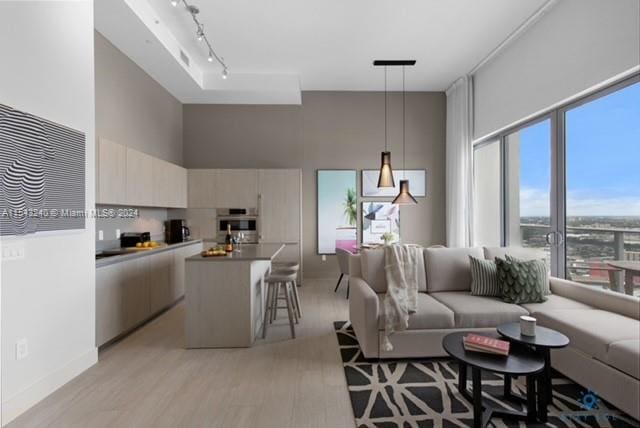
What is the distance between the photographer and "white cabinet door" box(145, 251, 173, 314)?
3592 millimetres

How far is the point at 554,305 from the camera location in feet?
8.72

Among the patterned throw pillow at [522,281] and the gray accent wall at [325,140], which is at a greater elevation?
the gray accent wall at [325,140]

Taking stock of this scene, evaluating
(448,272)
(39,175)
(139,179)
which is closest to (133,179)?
(139,179)

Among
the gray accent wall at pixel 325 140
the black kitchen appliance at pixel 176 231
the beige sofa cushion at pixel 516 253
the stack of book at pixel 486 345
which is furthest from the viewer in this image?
the gray accent wall at pixel 325 140

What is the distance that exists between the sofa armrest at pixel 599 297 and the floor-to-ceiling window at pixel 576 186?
0.07 m

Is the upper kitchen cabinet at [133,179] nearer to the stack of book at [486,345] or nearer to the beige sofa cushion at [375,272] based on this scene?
the beige sofa cushion at [375,272]

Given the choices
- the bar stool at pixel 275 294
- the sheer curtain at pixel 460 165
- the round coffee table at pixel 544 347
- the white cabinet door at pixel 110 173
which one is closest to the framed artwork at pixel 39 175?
the white cabinet door at pixel 110 173

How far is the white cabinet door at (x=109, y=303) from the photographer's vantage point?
2.79 m

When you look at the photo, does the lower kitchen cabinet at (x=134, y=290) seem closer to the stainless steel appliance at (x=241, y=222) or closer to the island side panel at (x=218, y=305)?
the island side panel at (x=218, y=305)

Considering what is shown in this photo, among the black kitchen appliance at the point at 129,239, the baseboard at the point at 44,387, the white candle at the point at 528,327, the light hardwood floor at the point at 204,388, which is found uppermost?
the black kitchen appliance at the point at 129,239

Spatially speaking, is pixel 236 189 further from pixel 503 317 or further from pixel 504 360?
pixel 504 360

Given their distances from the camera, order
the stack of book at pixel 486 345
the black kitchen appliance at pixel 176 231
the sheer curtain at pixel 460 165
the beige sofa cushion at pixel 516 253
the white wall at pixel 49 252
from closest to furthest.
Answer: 1. the stack of book at pixel 486 345
2. the white wall at pixel 49 252
3. the beige sofa cushion at pixel 516 253
4. the black kitchen appliance at pixel 176 231
5. the sheer curtain at pixel 460 165

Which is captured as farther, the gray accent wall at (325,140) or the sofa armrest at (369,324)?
→ the gray accent wall at (325,140)

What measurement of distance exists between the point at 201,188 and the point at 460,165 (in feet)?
14.2
